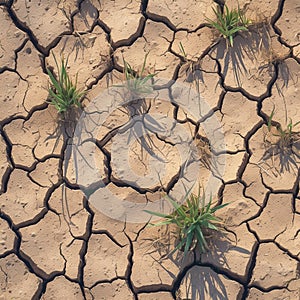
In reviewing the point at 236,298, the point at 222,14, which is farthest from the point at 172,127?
the point at 236,298

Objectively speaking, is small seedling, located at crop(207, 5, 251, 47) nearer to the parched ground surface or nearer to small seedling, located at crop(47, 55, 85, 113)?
the parched ground surface

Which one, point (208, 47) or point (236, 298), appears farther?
point (208, 47)

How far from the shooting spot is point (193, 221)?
11.2ft

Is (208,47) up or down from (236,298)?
up

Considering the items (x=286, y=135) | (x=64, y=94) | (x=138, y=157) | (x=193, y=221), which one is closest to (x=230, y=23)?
(x=286, y=135)

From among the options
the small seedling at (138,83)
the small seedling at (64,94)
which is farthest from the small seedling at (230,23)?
the small seedling at (64,94)

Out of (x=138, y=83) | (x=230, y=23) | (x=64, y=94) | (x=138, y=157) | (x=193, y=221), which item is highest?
(x=230, y=23)

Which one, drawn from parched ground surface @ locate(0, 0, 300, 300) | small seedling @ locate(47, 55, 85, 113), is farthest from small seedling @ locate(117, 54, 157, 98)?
small seedling @ locate(47, 55, 85, 113)

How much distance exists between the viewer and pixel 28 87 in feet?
12.6

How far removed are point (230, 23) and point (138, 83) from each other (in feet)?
2.30

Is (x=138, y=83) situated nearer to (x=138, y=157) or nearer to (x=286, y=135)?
(x=138, y=157)

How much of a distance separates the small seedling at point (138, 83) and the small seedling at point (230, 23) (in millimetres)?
508

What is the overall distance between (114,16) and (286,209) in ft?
5.49

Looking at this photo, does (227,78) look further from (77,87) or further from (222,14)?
(77,87)
